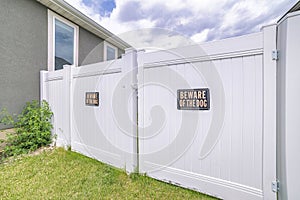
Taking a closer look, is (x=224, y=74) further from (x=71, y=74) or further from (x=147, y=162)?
(x=71, y=74)

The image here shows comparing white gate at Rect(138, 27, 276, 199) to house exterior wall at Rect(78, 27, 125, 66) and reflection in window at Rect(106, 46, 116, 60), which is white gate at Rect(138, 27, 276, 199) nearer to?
house exterior wall at Rect(78, 27, 125, 66)

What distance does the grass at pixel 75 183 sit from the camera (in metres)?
2.25

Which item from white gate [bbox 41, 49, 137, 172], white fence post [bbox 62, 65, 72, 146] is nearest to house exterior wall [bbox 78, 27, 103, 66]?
white gate [bbox 41, 49, 137, 172]

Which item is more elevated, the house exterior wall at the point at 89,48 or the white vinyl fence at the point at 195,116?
the house exterior wall at the point at 89,48

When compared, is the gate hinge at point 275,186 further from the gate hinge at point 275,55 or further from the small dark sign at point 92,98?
the small dark sign at point 92,98

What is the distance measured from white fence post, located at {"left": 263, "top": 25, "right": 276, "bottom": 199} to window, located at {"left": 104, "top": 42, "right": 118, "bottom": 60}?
6644 mm

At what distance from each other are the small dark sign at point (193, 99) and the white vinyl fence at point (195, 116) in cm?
2

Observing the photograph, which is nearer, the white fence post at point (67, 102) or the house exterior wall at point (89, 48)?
the white fence post at point (67, 102)

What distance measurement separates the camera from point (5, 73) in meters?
3.78

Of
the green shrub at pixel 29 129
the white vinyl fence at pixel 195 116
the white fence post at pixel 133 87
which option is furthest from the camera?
the green shrub at pixel 29 129

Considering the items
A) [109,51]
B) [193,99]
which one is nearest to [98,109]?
[193,99]

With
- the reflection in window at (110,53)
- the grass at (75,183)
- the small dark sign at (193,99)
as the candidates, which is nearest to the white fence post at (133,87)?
the grass at (75,183)

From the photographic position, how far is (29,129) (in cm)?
404

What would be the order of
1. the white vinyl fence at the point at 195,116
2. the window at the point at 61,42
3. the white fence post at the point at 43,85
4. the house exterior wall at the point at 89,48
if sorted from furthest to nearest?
1. the house exterior wall at the point at 89,48
2. the window at the point at 61,42
3. the white fence post at the point at 43,85
4. the white vinyl fence at the point at 195,116
